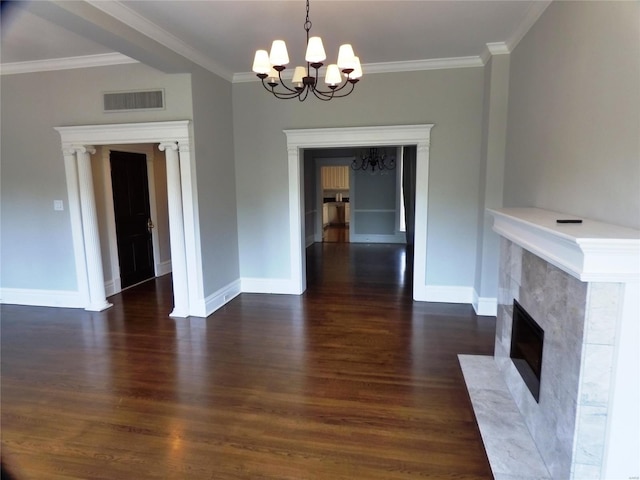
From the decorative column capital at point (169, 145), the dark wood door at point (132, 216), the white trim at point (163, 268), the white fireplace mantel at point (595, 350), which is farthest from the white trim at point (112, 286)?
the white fireplace mantel at point (595, 350)

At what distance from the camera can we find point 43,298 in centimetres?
489

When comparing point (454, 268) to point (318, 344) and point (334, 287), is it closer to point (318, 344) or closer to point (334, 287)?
point (334, 287)

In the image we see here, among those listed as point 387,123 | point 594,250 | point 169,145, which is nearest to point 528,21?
point 387,123

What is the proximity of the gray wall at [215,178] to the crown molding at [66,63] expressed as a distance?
0.86m

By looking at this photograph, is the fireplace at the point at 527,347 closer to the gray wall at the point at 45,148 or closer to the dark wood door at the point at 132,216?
the gray wall at the point at 45,148

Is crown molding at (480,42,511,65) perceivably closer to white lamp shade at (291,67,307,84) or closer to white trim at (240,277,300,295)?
white lamp shade at (291,67,307,84)

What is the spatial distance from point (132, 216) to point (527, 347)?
220 inches

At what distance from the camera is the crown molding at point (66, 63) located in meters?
4.12

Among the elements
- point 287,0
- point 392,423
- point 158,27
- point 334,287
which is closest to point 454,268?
point 334,287

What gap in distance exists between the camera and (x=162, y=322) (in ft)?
14.0

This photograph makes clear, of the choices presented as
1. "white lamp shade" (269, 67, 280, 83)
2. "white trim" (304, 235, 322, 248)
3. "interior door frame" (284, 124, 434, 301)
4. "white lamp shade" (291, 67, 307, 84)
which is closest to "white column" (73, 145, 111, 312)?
"interior door frame" (284, 124, 434, 301)

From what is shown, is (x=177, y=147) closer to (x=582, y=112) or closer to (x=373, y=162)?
(x=582, y=112)

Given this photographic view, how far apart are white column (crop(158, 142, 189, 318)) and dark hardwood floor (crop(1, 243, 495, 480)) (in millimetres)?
257

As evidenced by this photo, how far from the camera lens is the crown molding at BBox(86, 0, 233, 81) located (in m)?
2.89
